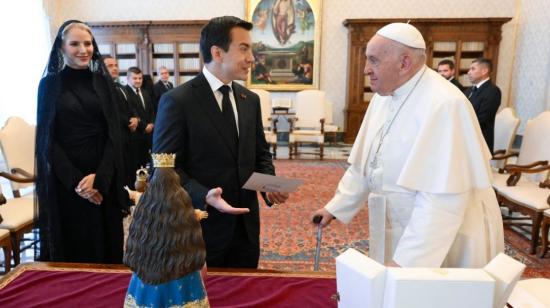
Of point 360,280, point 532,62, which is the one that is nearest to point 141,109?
point 360,280

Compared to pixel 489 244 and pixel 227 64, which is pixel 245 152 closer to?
pixel 227 64

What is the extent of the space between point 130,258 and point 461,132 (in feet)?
4.13

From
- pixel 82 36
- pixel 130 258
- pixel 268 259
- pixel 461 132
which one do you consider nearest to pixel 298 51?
pixel 268 259

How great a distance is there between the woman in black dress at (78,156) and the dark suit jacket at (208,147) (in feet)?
2.67

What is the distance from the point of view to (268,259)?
11.8 ft

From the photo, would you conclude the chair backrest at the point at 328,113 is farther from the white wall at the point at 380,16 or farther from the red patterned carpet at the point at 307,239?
the red patterned carpet at the point at 307,239

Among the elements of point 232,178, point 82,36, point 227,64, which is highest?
point 82,36

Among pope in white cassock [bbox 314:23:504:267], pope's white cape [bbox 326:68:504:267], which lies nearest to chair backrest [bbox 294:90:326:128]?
pope in white cassock [bbox 314:23:504:267]

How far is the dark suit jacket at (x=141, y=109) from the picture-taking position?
5849 millimetres

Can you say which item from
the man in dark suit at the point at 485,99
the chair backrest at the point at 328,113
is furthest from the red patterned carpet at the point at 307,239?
the chair backrest at the point at 328,113

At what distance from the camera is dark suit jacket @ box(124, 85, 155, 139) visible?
5.85m

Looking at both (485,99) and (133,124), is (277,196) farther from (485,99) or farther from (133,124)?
(485,99)

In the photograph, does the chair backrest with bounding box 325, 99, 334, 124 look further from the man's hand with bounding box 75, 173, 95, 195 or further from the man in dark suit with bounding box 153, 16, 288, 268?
the man in dark suit with bounding box 153, 16, 288, 268

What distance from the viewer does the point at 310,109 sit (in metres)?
9.02
